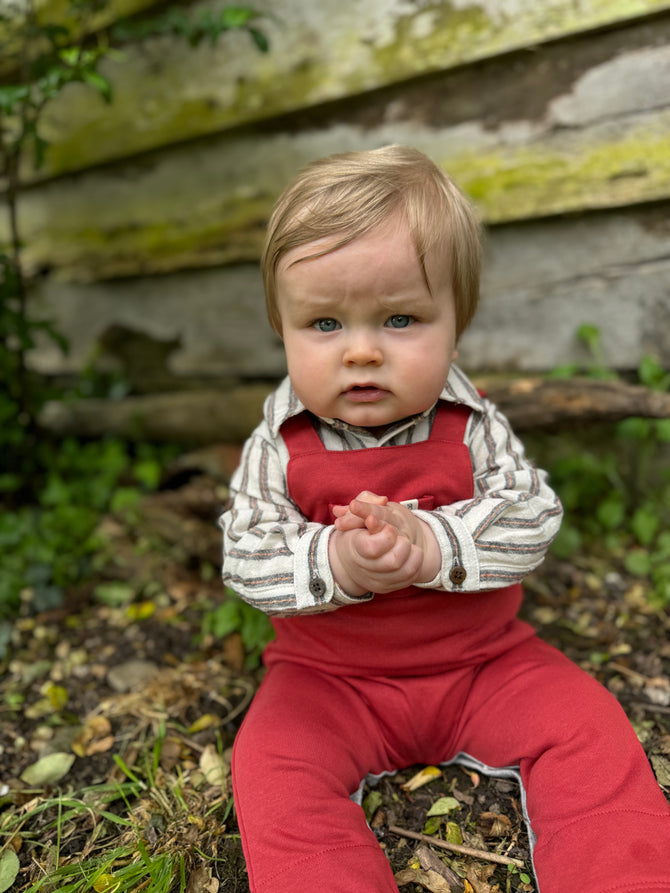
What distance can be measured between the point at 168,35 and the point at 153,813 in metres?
2.75

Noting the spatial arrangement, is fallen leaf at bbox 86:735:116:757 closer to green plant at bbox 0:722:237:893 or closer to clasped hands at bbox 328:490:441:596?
green plant at bbox 0:722:237:893

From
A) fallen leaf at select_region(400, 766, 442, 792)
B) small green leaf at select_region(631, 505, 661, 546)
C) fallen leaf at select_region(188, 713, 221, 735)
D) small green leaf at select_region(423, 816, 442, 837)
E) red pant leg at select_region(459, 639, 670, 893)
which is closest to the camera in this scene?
red pant leg at select_region(459, 639, 670, 893)

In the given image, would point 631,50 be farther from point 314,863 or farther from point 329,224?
point 314,863

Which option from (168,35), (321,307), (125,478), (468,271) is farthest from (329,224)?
(125,478)

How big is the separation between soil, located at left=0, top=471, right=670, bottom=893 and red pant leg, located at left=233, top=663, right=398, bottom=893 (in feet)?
0.56

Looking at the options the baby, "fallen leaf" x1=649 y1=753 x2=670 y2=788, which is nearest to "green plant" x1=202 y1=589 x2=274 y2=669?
the baby

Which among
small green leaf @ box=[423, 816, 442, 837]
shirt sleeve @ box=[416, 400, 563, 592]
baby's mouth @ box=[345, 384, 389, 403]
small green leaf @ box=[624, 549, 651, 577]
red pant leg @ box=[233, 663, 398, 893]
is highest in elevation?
baby's mouth @ box=[345, 384, 389, 403]

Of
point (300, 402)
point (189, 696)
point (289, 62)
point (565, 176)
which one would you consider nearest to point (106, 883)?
point (189, 696)

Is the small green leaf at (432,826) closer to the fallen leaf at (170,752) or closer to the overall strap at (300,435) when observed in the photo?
the fallen leaf at (170,752)

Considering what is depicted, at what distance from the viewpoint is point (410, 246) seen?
1.53 meters

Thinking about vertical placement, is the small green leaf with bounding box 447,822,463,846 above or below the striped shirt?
below

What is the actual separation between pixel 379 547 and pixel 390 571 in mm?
82

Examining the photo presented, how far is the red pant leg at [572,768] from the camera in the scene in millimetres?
1340

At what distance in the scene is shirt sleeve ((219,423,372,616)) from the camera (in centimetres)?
161
